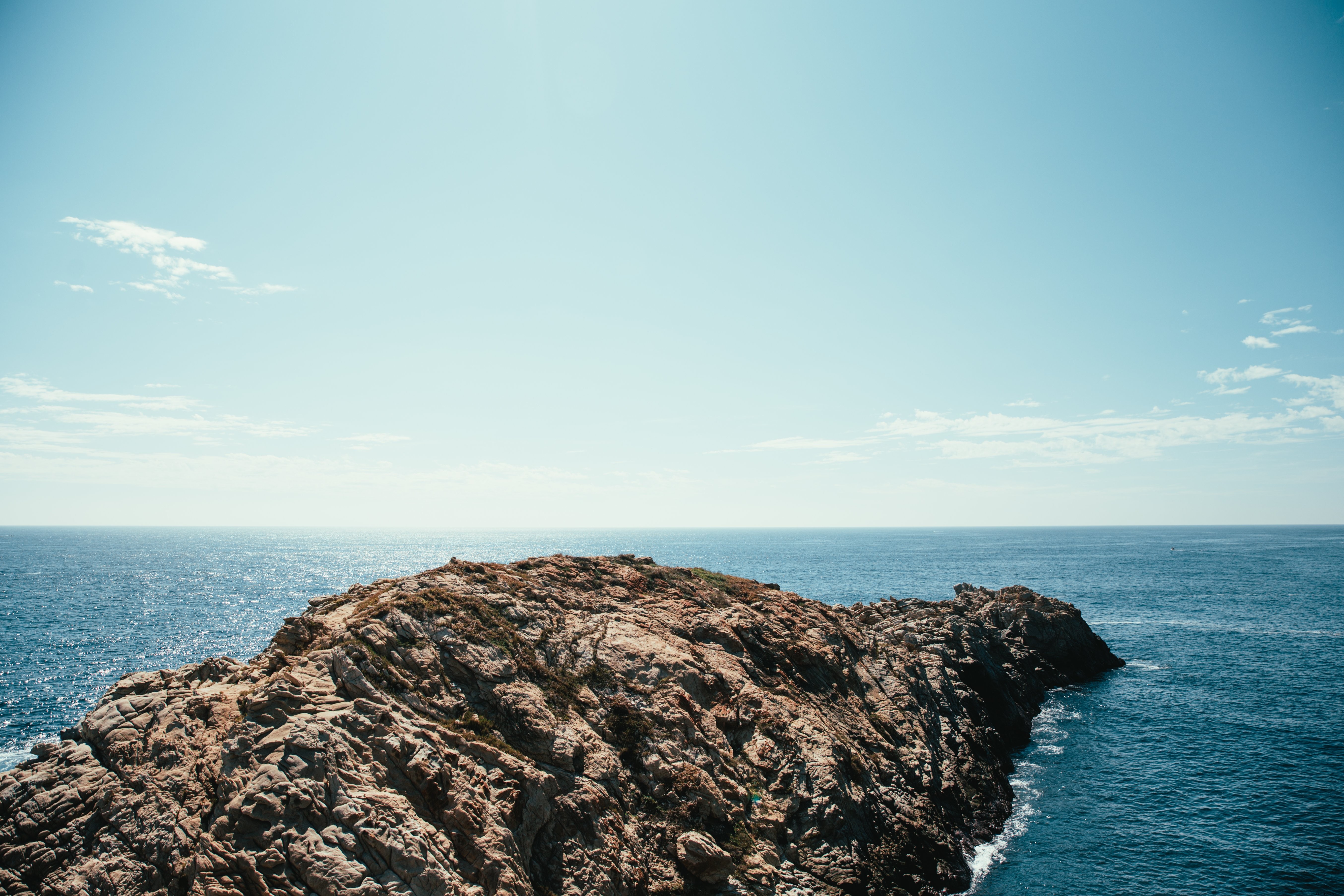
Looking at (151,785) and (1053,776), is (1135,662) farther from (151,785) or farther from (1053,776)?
(151,785)

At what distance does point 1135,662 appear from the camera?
78.2m

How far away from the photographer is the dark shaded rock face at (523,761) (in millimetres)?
19203

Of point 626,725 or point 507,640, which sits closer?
point 626,725

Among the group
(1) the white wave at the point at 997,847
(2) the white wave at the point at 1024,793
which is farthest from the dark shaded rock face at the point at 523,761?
(2) the white wave at the point at 1024,793

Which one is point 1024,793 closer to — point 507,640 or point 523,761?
point 523,761

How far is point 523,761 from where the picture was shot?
2667cm

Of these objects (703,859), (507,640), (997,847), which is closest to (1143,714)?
(997,847)

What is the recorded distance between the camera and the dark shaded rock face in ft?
63.0

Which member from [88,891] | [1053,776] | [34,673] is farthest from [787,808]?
[34,673]

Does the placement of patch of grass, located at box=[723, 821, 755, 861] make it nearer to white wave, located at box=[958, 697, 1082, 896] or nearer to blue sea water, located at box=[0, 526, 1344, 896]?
white wave, located at box=[958, 697, 1082, 896]

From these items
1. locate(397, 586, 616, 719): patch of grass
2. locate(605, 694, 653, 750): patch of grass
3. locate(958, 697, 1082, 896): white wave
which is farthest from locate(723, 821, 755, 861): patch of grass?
locate(958, 697, 1082, 896): white wave

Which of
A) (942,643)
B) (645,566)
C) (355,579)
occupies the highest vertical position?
(645,566)

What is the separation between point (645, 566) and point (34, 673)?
233ft

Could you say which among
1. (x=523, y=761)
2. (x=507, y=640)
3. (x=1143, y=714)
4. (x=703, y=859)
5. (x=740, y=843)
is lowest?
(x=1143, y=714)
